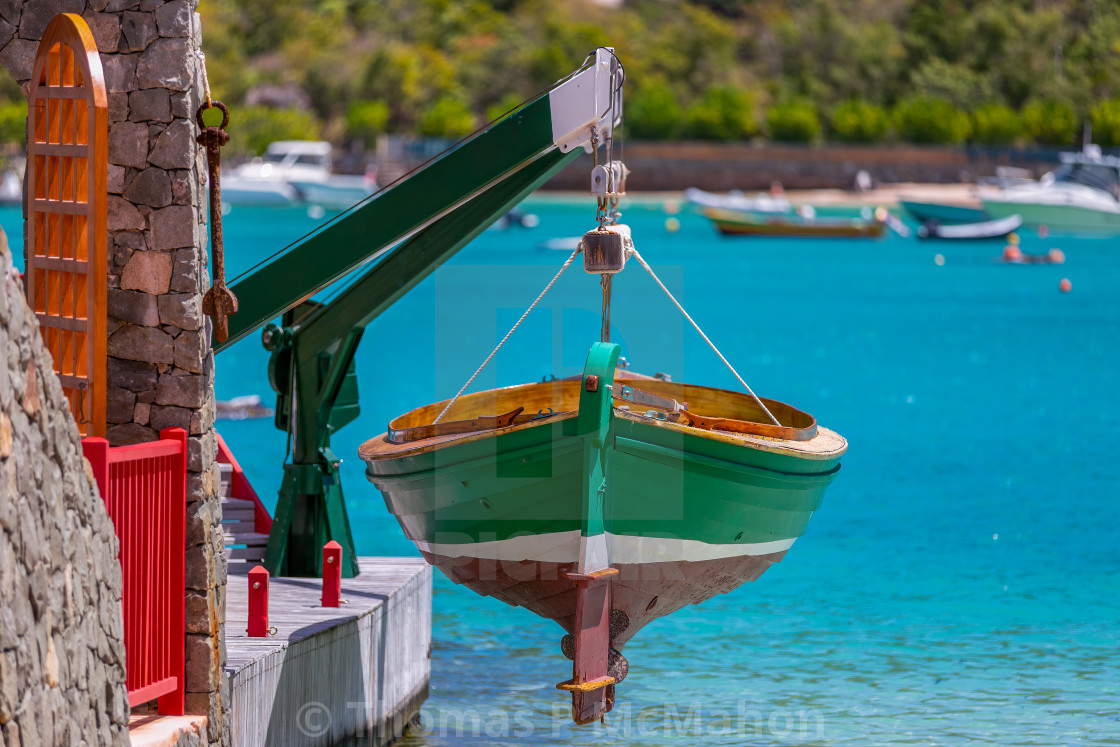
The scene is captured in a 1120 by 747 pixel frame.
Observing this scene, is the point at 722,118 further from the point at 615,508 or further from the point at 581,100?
the point at 615,508

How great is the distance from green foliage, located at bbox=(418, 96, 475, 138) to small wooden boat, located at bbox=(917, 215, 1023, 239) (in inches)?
1569

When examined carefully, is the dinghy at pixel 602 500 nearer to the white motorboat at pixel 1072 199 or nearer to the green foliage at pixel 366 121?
the white motorboat at pixel 1072 199

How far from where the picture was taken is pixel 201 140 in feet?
26.4

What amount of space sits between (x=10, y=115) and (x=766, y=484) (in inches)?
3837

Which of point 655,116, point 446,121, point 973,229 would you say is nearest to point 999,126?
point 655,116

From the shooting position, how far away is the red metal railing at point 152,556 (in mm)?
7523

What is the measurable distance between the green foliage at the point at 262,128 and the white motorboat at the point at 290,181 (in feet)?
8.38

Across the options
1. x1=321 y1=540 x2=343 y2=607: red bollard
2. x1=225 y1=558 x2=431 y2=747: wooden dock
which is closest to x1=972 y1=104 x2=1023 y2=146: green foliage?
x1=225 y1=558 x2=431 y2=747: wooden dock

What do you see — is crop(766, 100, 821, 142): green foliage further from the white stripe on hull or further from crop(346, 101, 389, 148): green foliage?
the white stripe on hull

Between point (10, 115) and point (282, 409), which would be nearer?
point (282, 409)

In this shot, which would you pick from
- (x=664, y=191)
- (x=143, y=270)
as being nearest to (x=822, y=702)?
(x=143, y=270)

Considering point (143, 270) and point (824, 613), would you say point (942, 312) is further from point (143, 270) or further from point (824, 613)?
point (143, 270)

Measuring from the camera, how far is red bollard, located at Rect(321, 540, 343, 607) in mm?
10430

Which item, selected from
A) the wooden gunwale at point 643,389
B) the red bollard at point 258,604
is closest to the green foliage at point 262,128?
the wooden gunwale at point 643,389
